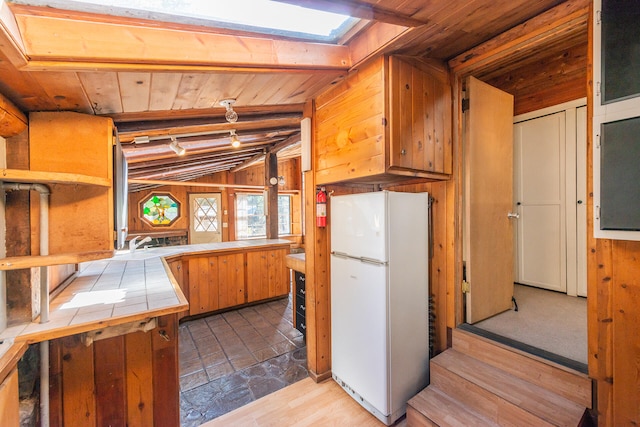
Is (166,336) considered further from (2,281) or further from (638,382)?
(638,382)

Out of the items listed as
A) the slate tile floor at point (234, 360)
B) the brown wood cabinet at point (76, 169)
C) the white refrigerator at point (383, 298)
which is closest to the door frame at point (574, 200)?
the white refrigerator at point (383, 298)

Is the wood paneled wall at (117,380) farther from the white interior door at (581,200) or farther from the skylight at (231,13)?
the white interior door at (581,200)

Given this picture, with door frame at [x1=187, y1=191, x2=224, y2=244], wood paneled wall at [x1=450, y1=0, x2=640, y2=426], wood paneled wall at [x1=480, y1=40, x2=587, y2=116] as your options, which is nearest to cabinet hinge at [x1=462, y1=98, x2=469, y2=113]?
wood paneled wall at [x1=450, y1=0, x2=640, y2=426]

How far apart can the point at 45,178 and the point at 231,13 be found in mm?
1004

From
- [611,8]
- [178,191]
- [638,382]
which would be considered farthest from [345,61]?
[178,191]

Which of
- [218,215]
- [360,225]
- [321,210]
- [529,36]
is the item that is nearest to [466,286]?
[360,225]

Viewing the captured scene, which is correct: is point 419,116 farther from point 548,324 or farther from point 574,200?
point 574,200

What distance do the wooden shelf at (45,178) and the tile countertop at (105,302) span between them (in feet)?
2.05

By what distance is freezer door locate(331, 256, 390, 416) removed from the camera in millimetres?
1767

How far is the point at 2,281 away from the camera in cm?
112

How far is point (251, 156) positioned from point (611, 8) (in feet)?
16.0

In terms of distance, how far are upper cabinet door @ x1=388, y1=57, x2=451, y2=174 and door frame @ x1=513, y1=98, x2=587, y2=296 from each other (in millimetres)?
1674

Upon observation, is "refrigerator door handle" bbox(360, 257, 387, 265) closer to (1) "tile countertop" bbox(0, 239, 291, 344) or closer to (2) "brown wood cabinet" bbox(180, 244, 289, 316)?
(1) "tile countertop" bbox(0, 239, 291, 344)

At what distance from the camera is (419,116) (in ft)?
5.65
